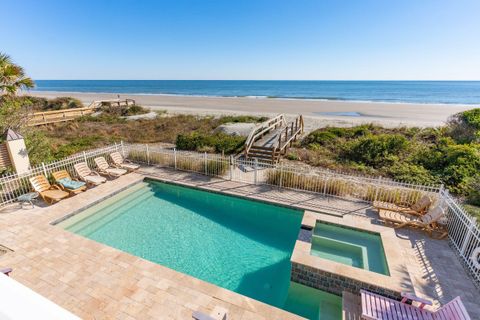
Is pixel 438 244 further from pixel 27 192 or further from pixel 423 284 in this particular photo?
pixel 27 192

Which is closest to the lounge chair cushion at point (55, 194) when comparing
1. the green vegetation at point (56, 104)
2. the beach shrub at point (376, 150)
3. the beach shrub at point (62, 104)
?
the beach shrub at point (376, 150)

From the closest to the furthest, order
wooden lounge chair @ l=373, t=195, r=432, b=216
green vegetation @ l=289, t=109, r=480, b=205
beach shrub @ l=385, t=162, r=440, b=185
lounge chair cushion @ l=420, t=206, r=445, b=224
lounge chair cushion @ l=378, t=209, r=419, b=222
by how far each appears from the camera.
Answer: lounge chair cushion @ l=420, t=206, r=445, b=224
lounge chair cushion @ l=378, t=209, r=419, b=222
wooden lounge chair @ l=373, t=195, r=432, b=216
beach shrub @ l=385, t=162, r=440, b=185
green vegetation @ l=289, t=109, r=480, b=205

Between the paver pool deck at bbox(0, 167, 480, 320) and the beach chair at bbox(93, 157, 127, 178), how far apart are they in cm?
305

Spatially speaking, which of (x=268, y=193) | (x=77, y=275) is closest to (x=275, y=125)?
(x=268, y=193)

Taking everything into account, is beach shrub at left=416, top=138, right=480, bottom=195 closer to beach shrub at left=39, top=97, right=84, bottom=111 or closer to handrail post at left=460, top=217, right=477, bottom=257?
handrail post at left=460, top=217, right=477, bottom=257

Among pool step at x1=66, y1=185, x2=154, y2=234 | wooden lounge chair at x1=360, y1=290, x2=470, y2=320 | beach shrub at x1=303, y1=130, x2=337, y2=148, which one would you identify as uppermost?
beach shrub at x1=303, y1=130, x2=337, y2=148

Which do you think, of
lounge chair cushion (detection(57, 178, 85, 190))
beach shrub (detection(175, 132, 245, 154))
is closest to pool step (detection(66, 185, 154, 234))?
lounge chair cushion (detection(57, 178, 85, 190))

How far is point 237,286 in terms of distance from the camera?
18.4 ft

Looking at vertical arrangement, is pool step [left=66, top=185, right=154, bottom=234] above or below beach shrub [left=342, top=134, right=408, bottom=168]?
below

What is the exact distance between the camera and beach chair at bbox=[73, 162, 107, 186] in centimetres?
945

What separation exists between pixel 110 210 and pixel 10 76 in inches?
258

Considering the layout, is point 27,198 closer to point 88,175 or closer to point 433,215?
point 88,175

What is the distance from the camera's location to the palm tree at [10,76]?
931 cm

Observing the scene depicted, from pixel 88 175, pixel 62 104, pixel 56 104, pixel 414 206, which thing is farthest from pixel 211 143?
pixel 56 104
